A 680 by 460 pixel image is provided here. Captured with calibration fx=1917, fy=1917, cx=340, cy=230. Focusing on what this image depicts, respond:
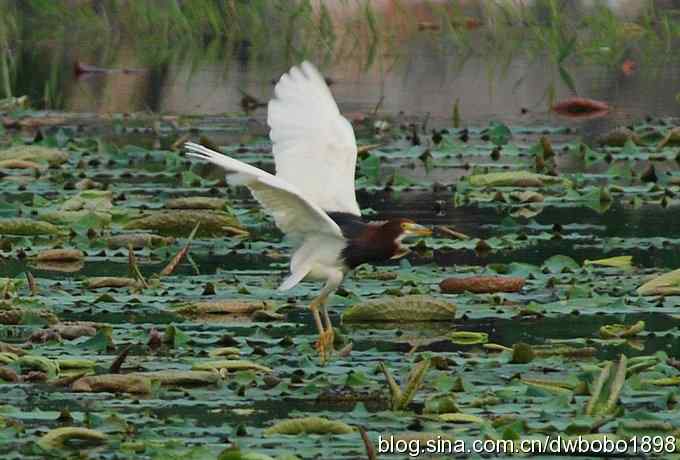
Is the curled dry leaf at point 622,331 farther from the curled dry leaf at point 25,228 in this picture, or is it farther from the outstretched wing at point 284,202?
the curled dry leaf at point 25,228

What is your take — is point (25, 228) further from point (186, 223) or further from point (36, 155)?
point (36, 155)

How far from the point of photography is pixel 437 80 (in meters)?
21.1

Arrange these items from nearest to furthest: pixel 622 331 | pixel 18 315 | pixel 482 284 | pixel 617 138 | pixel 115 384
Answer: pixel 115 384
pixel 622 331
pixel 18 315
pixel 482 284
pixel 617 138

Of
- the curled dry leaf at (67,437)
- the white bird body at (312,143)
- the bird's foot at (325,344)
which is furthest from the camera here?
the white bird body at (312,143)

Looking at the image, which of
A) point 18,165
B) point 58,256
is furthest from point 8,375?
point 18,165

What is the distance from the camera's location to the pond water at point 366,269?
6938 millimetres

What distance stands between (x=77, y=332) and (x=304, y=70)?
1.72 meters

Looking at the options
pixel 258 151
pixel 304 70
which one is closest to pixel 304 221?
pixel 304 70

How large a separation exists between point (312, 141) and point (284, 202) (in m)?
0.80

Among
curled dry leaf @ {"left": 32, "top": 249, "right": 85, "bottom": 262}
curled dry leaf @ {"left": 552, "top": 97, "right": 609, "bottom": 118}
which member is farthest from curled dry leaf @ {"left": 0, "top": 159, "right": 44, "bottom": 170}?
curled dry leaf @ {"left": 552, "top": 97, "right": 609, "bottom": 118}

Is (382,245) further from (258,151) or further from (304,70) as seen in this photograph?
(258,151)

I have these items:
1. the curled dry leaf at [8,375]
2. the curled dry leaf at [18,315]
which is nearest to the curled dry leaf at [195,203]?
the curled dry leaf at [18,315]

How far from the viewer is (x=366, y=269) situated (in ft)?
33.2

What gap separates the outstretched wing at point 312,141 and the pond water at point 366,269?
0.62 m
